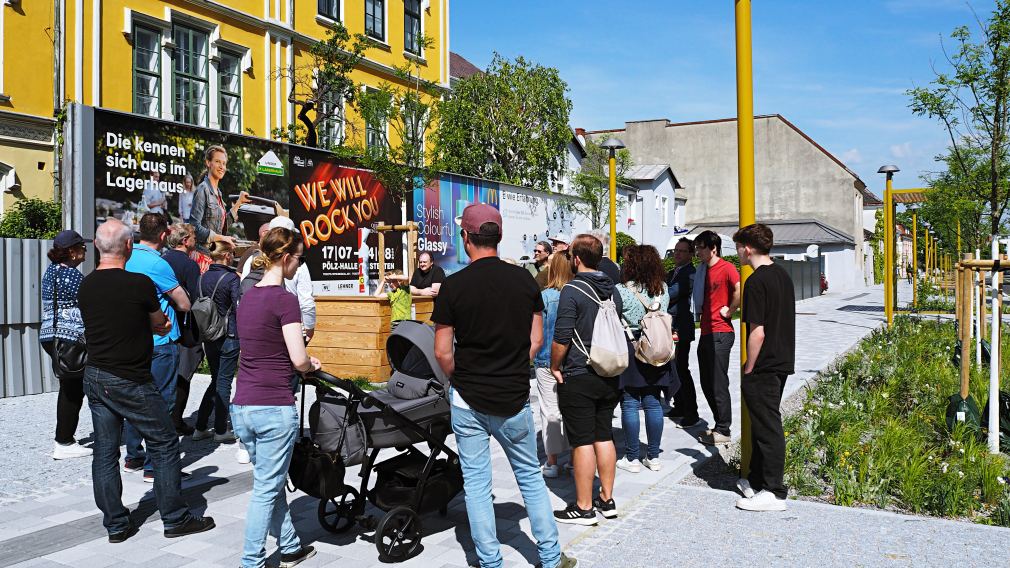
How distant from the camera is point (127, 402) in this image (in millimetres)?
4930

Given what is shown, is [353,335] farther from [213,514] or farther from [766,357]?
[766,357]

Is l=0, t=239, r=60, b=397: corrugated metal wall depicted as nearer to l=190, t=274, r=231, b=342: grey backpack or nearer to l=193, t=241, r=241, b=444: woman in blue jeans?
l=193, t=241, r=241, b=444: woman in blue jeans

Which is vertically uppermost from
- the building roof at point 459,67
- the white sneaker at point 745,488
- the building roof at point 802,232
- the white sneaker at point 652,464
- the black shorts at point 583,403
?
the building roof at point 459,67

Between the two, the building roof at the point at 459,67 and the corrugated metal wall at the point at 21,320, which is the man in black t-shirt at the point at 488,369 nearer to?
the corrugated metal wall at the point at 21,320

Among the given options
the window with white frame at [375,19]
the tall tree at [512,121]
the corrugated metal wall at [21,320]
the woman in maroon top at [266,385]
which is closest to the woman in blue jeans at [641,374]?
the woman in maroon top at [266,385]

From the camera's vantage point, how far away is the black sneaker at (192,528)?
16.7 ft

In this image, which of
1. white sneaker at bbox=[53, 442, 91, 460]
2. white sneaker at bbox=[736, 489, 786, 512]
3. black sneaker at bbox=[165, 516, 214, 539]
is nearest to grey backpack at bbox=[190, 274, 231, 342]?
white sneaker at bbox=[53, 442, 91, 460]

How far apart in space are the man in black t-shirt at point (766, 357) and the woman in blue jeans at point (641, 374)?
1031 mm

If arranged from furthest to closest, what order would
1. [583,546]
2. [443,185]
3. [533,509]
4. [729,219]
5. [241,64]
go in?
[729,219], [241,64], [443,185], [583,546], [533,509]

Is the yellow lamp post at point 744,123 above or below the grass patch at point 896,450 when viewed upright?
above

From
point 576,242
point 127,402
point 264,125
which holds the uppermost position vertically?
point 264,125

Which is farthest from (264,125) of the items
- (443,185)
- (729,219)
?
(729,219)

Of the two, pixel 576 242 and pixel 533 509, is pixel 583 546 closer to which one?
pixel 533 509

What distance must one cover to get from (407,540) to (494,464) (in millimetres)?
2034
